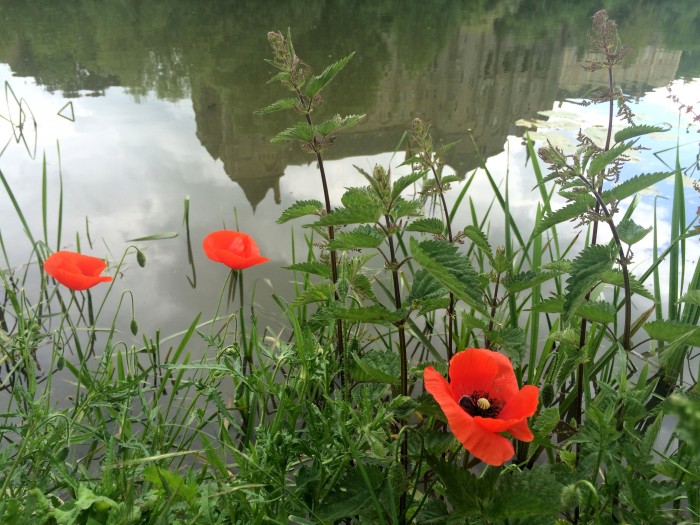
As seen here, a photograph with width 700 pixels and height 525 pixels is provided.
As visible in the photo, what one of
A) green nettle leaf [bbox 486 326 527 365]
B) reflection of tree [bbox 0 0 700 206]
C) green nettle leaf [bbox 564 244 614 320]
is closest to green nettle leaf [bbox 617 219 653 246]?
green nettle leaf [bbox 564 244 614 320]

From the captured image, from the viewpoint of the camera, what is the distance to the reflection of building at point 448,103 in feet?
13.8

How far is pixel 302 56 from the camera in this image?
7852mm

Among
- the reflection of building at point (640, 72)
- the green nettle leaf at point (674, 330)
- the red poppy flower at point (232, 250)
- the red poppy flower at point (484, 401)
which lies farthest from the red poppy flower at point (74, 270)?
the reflection of building at point (640, 72)

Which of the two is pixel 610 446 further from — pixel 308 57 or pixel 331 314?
pixel 308 57

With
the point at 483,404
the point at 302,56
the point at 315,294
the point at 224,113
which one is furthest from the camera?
the point at 302,56

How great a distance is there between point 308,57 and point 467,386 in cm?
784

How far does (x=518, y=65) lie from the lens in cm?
964

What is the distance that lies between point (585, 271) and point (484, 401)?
33 cm

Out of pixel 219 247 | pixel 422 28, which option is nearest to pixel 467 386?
pixel 219 247

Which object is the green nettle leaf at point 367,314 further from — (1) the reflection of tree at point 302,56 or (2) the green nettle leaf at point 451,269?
(1) the reflection of tree at point 302,56

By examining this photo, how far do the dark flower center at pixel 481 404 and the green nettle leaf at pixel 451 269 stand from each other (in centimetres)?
20

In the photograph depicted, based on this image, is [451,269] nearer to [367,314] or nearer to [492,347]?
[367,314]

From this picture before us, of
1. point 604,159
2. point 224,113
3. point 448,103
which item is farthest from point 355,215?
point 448,103

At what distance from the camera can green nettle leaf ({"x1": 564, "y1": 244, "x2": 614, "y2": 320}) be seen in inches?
37.9
